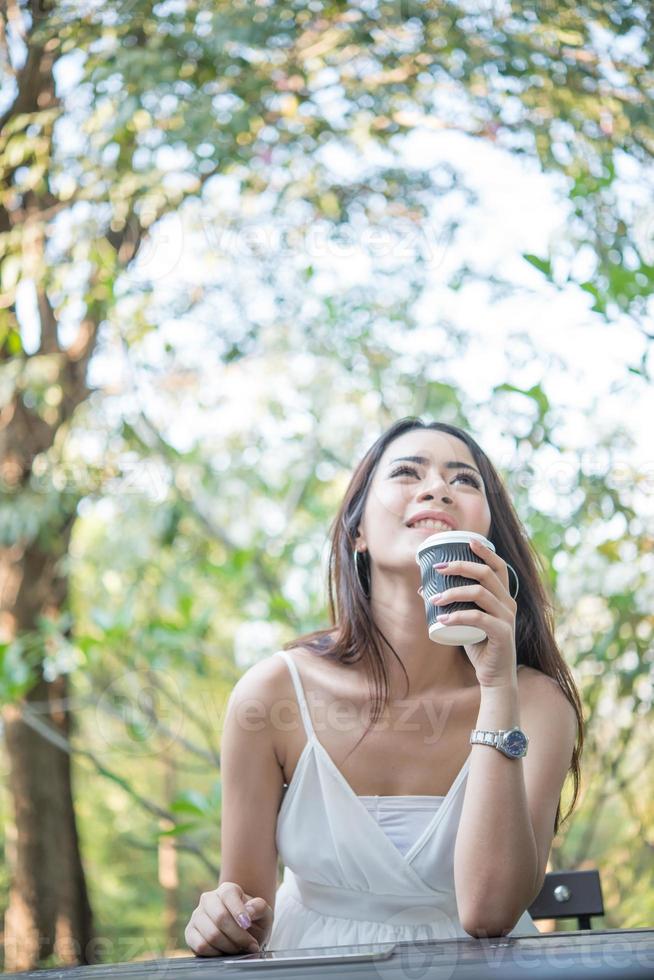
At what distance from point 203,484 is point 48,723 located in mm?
1302

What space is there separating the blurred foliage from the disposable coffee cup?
1024mm

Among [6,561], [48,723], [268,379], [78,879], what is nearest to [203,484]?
[268,379]

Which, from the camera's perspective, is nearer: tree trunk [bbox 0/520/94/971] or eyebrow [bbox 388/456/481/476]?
eyebrow [bbox 388/456/481/476]

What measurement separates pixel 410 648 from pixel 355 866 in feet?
1.10

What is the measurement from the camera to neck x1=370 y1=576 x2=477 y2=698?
59.6 inches

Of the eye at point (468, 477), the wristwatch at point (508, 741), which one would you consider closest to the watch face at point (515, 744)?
the wristwatch at point (508, 741)

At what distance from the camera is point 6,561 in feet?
12.2

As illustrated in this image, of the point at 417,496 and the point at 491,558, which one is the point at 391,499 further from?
the point at 491,558

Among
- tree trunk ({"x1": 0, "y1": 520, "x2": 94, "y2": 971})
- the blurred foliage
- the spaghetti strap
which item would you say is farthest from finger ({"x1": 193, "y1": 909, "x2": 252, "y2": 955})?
tree trunk ({"x1": 0, "y1": 520, "x2": 94, "y2": 971})

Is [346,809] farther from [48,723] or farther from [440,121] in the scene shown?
[48,723]

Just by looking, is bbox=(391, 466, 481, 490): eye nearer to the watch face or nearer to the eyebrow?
the eyebrow

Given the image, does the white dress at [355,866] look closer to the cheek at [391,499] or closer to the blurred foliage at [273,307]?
the cheek at [391,499]

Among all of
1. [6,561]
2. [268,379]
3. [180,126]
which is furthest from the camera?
[6,561]

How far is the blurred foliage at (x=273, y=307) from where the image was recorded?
252cm
